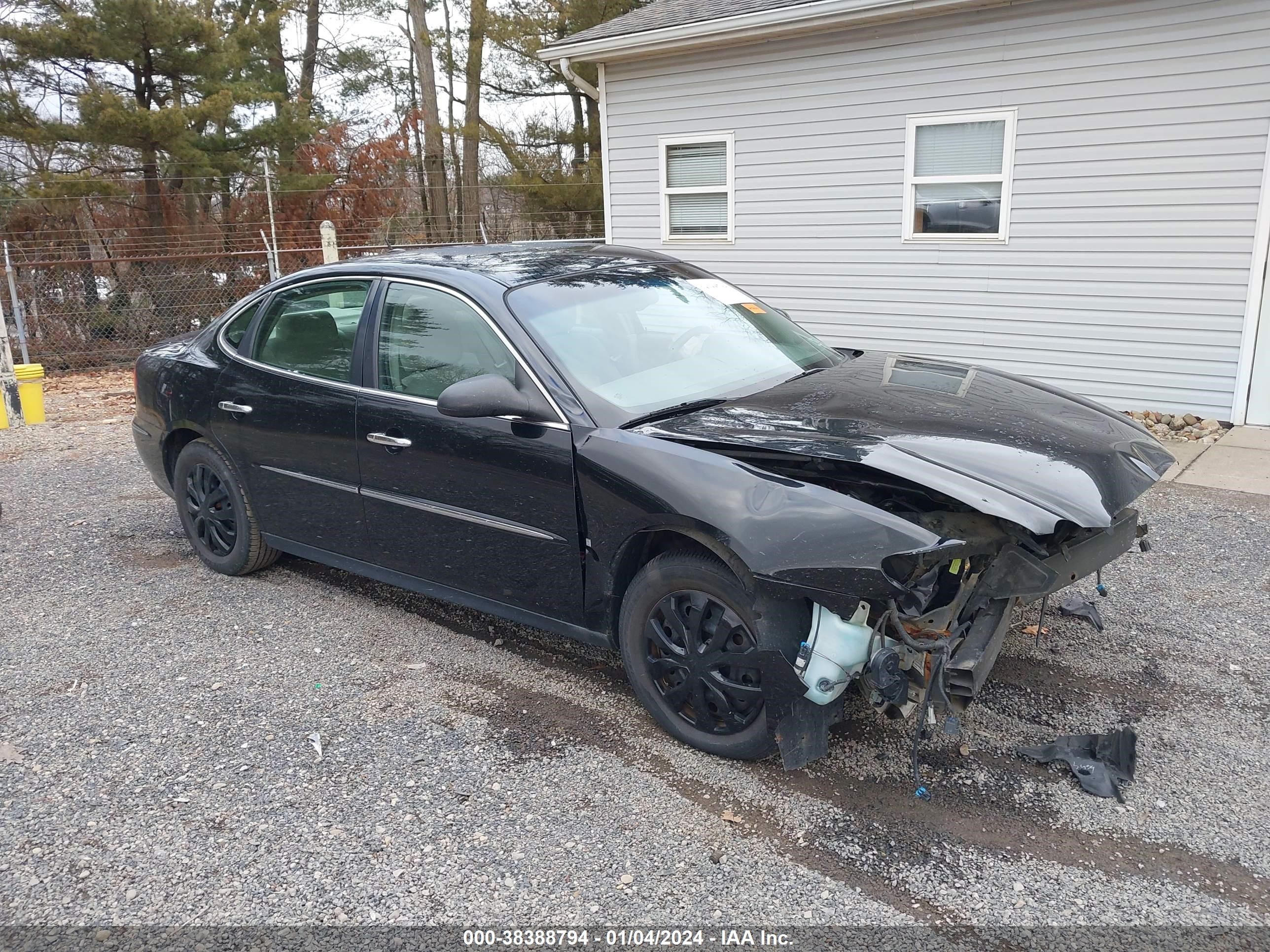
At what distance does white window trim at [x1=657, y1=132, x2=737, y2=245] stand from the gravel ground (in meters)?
6.76

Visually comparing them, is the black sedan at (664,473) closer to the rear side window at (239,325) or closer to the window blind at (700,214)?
the rear side window at (239,325)

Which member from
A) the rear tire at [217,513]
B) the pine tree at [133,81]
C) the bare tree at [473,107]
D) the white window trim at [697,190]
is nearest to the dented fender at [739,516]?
the rear tire at [217,513]

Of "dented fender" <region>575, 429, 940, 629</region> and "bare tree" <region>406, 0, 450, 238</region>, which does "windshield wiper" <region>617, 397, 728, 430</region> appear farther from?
"bare tree" <region>406, 0, 450, 238</region>

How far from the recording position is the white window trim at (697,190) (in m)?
10.1

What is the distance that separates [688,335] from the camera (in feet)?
13.1

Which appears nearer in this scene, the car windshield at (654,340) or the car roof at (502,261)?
the car windshield at (654,340)

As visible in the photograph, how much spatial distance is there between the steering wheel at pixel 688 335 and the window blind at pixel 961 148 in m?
5.76

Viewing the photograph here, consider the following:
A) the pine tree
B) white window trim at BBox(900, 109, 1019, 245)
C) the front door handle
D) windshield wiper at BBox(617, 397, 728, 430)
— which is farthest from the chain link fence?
windshield wiper at BBox(617, 397, 728, 430)

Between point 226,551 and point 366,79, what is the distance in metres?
20.6

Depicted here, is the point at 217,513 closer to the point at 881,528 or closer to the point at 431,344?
the point at 431,344

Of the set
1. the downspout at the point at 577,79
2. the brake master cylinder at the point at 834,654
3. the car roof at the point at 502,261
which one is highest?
the downspout at the point at 577,79

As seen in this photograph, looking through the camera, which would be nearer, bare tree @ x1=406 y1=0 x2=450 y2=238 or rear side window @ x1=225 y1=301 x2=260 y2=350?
rear side window @ x1=225 y1=301 x2=260 y2=350

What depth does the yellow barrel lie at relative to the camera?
944 cm

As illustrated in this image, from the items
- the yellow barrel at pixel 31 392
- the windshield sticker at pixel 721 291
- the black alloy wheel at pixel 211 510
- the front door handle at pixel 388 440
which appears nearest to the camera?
the front door handle at pixel 388 440
